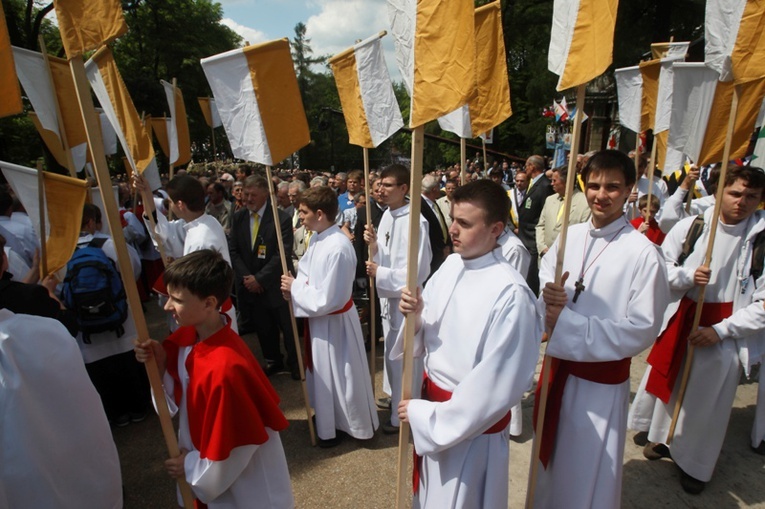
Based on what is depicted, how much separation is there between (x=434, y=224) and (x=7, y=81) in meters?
3.91

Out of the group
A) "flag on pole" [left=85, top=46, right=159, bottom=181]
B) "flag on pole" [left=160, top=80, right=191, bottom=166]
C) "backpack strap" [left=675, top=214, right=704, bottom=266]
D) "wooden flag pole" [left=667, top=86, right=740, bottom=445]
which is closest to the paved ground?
"wooden flag pole" [left=667, top=86, right=740, bottom=445]

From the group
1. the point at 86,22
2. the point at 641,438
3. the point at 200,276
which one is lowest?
the point at 641,438

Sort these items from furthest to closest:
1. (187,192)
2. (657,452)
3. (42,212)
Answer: (187,192) < (657,452) < (42,212)

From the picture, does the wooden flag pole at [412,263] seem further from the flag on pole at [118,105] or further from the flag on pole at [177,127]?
the flag on pole at [177,127]

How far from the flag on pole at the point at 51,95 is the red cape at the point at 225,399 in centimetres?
278

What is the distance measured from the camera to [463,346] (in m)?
2.04

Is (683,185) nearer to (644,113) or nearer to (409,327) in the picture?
(644,113)

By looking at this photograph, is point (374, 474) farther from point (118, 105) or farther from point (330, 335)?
point (118, 105)

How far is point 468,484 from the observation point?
2.04 m

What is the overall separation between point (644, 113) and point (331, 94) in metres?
57.5

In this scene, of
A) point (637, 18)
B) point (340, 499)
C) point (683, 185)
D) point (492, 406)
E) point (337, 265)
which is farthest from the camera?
point (637, 18)

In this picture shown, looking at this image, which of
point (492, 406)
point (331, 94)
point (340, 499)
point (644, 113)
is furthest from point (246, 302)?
point (331, 94)

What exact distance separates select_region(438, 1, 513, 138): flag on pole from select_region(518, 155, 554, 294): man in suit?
3.12 metres

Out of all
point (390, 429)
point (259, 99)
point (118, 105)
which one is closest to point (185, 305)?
point (118, 105)
